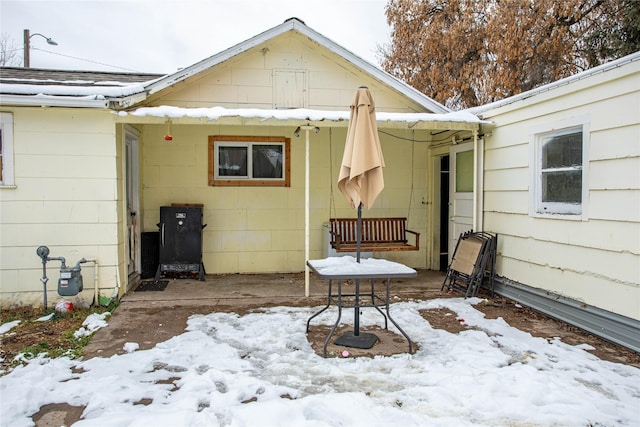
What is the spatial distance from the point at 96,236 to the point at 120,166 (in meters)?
0.98

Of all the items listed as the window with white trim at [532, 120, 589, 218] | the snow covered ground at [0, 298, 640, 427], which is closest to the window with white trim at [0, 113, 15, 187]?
the snow covered ground at [0, 298, 640, 427]

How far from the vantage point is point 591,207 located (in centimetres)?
456

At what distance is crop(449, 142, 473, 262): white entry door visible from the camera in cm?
706

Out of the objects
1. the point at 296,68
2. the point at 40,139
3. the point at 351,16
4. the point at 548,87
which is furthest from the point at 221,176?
the point at 351,16

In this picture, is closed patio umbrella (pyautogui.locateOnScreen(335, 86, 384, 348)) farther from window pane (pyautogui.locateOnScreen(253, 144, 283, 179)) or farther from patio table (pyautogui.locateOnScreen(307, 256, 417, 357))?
window pane (pyautogui.locateOnScreen(253, 144, 283, 179))

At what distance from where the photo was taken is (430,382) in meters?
3.37

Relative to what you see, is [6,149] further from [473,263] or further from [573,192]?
[573,192]

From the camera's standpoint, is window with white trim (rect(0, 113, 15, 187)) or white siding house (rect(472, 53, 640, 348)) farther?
window with white trim (rect(0, 113, 15, 187))

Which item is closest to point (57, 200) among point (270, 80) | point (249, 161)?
point (249, 161)

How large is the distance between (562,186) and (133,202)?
6220 mm

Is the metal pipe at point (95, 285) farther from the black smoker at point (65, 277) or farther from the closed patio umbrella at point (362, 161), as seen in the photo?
the closed patio umbrella at point (362, 161)

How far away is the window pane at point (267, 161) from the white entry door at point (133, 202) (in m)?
1.96

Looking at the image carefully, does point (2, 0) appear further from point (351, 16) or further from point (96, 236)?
point (351, 16)

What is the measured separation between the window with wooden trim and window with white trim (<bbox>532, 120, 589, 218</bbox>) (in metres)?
4.08
